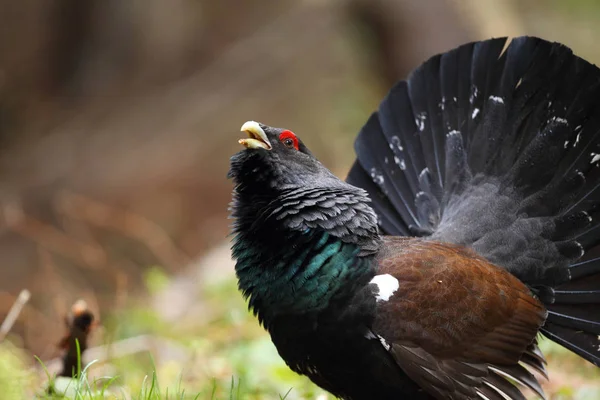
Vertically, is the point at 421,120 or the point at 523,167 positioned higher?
the point at 421,120

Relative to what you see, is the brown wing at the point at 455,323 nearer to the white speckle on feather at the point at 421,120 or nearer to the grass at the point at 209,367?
the grass at the point at 209,367

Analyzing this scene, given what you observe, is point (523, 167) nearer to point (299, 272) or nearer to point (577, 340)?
point (577, 340)

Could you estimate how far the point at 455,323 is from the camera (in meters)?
3.65

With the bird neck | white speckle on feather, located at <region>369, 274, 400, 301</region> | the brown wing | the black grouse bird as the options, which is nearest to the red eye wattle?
the black grouse bird

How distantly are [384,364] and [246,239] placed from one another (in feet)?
3.05

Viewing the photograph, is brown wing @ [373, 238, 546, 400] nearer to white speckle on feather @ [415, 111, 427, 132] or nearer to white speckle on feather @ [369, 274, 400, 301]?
white speckle on feather @ [369, 274, 400, 301]

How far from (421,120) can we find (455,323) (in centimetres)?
155

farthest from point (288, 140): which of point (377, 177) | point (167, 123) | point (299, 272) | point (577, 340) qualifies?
point (167, 123)

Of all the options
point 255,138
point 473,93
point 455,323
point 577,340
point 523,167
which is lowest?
point 455,323

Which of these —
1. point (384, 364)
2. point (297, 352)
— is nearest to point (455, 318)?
point (384, 364)

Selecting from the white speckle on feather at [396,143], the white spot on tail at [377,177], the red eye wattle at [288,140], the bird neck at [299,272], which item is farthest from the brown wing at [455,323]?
the white speckle on feather at [396,143]

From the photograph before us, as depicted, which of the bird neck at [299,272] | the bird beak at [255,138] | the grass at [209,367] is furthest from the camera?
the grass at [209,367]

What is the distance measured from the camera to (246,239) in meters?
3.69

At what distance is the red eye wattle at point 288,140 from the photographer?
3.81m
